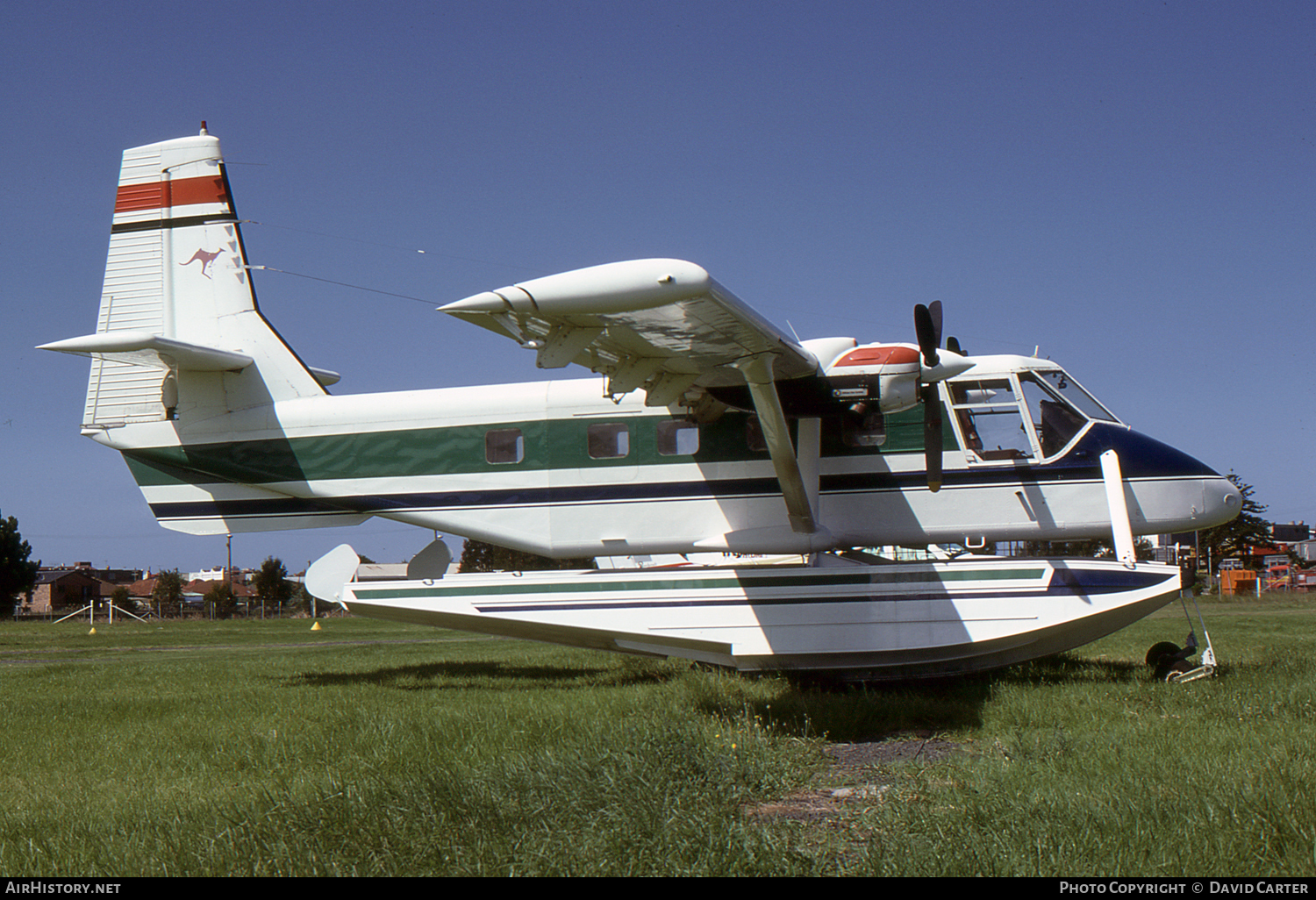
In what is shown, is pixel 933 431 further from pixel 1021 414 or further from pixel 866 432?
pixel 1021 414

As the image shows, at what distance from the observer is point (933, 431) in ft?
30.1

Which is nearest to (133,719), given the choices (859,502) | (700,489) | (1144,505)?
(700,489)

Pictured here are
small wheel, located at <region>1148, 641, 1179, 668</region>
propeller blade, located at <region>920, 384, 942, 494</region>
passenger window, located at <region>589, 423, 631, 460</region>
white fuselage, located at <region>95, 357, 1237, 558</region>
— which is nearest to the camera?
propeller blade, located at <region>920, 384, 942, 494</region>

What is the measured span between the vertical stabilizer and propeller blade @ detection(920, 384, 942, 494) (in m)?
7.53

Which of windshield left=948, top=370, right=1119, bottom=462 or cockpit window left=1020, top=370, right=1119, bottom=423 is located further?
cockpit window left=1020, top=370, right=1119, bottom=423

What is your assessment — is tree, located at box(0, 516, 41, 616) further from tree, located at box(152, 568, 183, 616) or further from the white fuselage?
the white fuselage

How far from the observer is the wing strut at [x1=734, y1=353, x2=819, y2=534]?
8164 mm

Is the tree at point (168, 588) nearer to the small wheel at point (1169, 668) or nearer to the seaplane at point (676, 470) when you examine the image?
the seaplane at point (676, 470)

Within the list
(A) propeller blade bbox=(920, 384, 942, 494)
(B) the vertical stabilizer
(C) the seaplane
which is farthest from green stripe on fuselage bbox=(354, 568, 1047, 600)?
(B) the vertical stabilizer

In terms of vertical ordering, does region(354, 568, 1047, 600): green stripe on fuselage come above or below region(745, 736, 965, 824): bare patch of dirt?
above

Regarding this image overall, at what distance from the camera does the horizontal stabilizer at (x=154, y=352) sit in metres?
8.99

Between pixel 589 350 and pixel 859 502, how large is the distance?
3753 millimetres

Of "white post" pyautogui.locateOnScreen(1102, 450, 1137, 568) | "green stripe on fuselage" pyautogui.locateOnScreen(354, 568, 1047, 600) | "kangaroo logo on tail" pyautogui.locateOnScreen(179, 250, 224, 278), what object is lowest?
"green stripe on fuselage" pyautogui.locateOnScreen(354, 568, 1047, 600)

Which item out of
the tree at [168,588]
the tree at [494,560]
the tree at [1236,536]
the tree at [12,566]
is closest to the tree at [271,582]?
the tree at [168,588]
